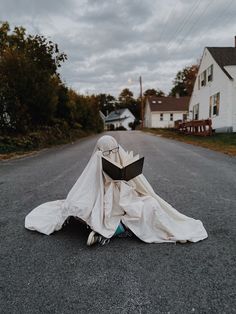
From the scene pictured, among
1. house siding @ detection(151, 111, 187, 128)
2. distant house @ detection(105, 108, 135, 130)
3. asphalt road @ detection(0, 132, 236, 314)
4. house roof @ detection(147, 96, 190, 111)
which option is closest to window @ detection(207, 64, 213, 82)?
asphalt road @ detection(0, 132, 236, 314)

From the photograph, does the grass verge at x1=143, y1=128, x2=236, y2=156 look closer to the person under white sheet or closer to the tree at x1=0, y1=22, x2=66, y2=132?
the person under white sheet

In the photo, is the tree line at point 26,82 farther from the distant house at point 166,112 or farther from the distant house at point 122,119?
the distant house at point 122,119

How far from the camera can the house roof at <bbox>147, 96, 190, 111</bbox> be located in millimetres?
49031

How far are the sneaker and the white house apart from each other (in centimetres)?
1751

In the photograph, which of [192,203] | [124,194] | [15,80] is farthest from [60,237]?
[15,80]

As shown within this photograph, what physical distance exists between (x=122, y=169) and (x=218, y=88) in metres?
19.0

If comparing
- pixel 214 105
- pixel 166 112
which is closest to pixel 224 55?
pixel 214 105

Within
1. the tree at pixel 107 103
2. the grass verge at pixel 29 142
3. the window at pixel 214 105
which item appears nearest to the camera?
the grass verge at pixel 29 142

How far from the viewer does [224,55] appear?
66.9 ft

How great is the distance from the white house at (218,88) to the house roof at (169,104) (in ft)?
80.8

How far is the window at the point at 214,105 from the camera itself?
790 inches

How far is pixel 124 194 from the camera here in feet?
10.8

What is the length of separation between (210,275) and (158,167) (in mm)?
5598

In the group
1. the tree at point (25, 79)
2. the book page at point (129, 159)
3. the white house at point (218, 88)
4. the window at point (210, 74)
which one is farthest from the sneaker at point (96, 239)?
the window at point (210, 74)
